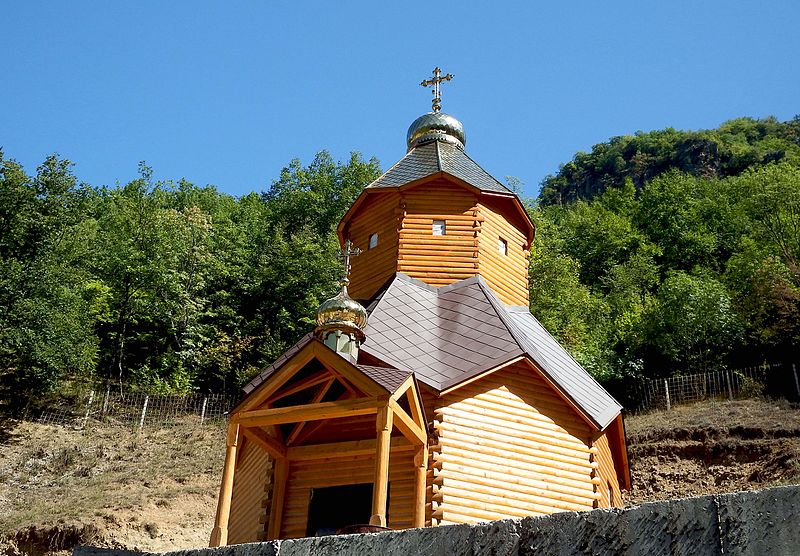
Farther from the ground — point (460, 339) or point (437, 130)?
point (437, 130)

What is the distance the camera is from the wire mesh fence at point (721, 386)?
29312mm

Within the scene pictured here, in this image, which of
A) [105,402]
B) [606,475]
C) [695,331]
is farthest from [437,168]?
[695,331]

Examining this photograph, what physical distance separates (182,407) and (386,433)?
69.6ft

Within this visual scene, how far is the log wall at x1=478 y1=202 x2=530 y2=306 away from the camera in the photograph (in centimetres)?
1698

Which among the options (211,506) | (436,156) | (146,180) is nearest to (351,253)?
(436,156)

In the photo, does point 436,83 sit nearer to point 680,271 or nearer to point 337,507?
point 337,507

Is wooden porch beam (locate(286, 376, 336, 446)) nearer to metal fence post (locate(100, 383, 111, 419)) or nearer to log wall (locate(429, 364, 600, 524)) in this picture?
log wall (locate(429, 364, 600, 524))

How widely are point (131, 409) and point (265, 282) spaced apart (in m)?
10.0

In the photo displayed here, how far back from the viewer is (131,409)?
2992cm

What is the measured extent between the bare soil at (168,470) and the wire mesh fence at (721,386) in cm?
84

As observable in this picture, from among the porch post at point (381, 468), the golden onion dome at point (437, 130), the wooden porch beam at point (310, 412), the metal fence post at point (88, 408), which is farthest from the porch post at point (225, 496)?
the metal fence post at point (88, 408)

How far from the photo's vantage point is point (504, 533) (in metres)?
5.46

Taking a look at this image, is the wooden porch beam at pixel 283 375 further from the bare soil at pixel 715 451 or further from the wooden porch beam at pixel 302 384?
the bare soil at pixel 715 451

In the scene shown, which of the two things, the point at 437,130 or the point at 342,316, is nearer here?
the point at 342,316
